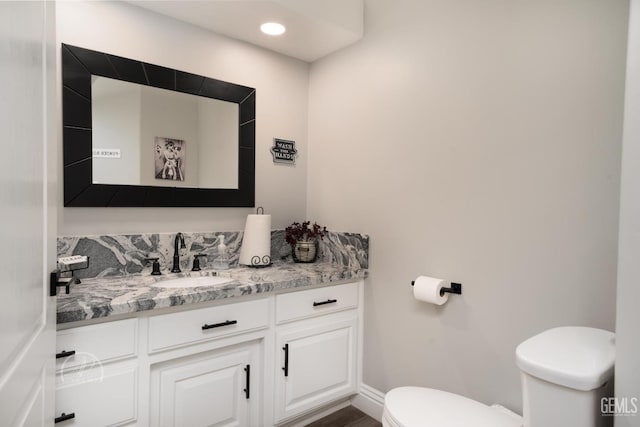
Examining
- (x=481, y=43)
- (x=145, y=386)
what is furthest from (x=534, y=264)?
(x=145, y=386)

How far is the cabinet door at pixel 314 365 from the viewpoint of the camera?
1.85 metres

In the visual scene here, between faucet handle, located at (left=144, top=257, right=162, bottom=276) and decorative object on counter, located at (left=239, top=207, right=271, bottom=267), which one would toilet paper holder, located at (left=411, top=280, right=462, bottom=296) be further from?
faucet handle, located at (left=144, top=257, right=162, bottom=276)

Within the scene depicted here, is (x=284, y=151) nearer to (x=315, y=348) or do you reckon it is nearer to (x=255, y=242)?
(x=255, y=242)

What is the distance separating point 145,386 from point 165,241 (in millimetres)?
782

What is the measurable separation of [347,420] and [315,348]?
1.63ft

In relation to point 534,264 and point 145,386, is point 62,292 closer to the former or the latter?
point 145,386

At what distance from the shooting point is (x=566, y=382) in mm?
923

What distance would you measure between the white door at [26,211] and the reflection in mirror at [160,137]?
2.69 ft

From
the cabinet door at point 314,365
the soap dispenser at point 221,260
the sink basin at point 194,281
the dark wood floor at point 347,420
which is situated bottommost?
the dark wood floor at point 347,420

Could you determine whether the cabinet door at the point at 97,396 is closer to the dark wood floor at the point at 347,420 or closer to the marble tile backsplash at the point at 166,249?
the marble tile backsplash at the point at 166,249

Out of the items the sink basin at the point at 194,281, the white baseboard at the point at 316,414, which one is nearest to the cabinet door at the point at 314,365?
the white baseboard at the point at 316,414

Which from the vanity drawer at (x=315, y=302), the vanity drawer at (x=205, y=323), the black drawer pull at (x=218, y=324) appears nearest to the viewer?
the vanity drawer at (x=205, y=323)

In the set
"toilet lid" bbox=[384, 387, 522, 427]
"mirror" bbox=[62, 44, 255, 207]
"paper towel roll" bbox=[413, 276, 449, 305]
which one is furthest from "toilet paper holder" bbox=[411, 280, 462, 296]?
"mirror" bbox=[62, 44, 255, 207]

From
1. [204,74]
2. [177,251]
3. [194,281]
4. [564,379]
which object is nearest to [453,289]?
[564,379]
